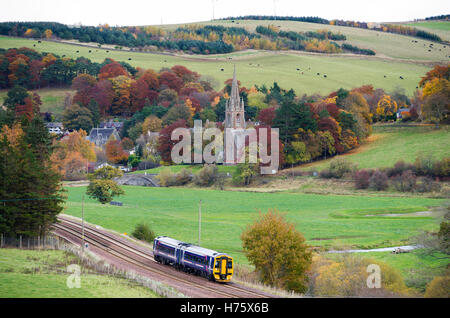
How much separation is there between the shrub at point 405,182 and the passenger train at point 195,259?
168 feet

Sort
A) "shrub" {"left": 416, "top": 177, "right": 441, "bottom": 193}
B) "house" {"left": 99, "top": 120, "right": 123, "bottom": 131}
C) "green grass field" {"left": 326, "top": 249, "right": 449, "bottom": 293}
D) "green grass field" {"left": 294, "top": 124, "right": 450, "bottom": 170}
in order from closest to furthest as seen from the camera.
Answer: "green grass field" {"left": 326, "top": 249, "right": 449, "bottom": 293} < "shrub" {"left": 416, "top": 177, "right": 441, "bottom": 193} < "green grass field" {"left": 294, "top": 124, "right": 450, "bottom": 170} < "house" {"left": 99, "top": 120, "right": 123, "bottom": 131}

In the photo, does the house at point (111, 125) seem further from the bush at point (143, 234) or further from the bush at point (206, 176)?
the bush at point (143, 234)

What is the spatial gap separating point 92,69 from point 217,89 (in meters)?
37.3

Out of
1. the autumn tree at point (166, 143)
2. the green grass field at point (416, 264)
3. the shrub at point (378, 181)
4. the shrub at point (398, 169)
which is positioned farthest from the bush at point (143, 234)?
the autumn tree at point (166, 143)

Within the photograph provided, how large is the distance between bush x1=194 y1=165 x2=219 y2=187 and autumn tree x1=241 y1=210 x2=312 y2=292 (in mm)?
59157

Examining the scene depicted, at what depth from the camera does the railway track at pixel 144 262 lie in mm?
37438

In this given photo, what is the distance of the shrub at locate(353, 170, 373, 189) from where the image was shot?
92.6 m

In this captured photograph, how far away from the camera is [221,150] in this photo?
116938 mm

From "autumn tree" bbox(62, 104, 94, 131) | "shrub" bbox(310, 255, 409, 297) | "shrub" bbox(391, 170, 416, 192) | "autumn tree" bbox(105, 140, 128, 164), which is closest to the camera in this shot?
"shrub" bbox(310, 255, 409, 297)

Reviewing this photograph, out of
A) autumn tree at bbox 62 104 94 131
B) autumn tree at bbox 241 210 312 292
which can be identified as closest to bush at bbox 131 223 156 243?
autumn tree at bbox 241 210 312 292

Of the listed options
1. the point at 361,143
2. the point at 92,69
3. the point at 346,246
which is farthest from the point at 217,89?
the point at 346,246

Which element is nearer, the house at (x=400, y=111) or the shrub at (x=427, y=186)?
the shrub at (x=427, y=186)

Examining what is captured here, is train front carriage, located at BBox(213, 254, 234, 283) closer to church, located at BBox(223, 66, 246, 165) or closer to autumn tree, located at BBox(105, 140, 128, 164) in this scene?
church, located at BBox(223, 66, 246, 165)

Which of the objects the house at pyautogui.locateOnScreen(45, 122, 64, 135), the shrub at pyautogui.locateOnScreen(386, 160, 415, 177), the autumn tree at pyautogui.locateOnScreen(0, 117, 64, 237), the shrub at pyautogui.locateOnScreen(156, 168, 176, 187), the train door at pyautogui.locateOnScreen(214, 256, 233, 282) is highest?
the autumn tree at pyautogui.locateOnScreen(0, 117, 64, 237)
